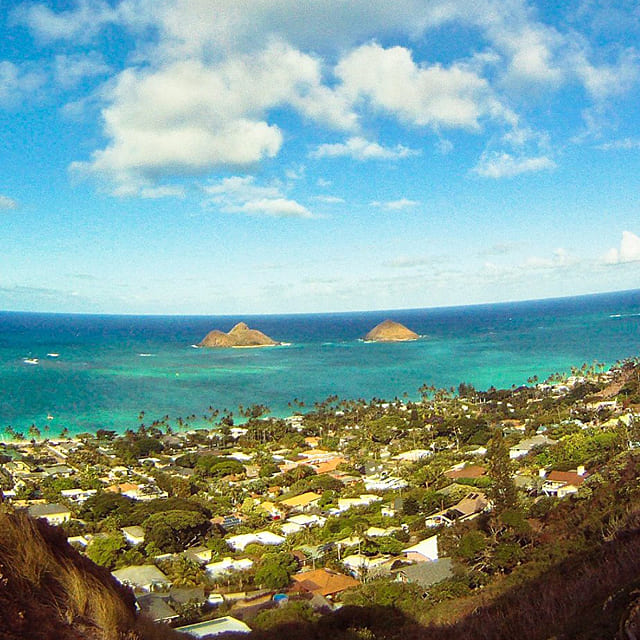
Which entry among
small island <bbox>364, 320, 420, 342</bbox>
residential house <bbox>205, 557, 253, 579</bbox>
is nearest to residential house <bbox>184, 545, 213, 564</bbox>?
residential house <bbox>205, 557, 253, 579</bbox>

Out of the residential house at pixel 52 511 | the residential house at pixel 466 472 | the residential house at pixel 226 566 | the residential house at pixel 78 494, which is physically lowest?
the residential house at pixel 466 472

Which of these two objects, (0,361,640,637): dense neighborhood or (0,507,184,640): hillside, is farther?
(0,361,640,637): dense neighborhood

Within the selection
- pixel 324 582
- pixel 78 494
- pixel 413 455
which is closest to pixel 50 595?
pixel 324 582

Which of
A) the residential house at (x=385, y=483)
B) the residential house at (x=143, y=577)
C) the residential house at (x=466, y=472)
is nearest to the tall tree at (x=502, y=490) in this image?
the residential house at (x=466, y=472)

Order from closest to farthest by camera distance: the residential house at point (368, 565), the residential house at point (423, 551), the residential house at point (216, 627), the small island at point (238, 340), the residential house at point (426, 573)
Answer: the residential house at point (216, 627) → the residential house at point (426, 573) → the residential house at point (368, 565) → the residential house at point (423, 551) → the small island at point (238, 340)

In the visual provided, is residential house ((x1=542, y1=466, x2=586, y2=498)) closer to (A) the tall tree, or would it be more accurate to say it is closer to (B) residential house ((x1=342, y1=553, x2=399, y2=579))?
(A) the tall tree

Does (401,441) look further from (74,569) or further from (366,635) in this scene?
(74,569)

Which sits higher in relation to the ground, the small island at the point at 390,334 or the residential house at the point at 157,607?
the small island at the point at 390,334

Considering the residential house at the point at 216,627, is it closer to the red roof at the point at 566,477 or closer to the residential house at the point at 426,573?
the residential house at the point at 426,573

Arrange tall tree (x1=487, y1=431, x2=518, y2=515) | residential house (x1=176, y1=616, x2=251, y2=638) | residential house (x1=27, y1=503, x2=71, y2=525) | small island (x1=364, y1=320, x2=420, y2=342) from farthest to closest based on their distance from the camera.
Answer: small island (x1=364, y1=320, x2=420, y2=342)
residential house (x1=27, y1=503, x2=71, y2=525)
tall tree (x1=487, y1=431, x2=518, y2=515)
residential house (x1=176, y1=616, x2=251, y2=638)

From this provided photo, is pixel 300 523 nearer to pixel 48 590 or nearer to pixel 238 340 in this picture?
pixel 48 590

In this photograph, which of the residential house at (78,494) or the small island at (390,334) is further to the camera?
the small island at (390,334)

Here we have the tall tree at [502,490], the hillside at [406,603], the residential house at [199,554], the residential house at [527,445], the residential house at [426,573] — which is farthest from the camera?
the residential house at [527,445]
